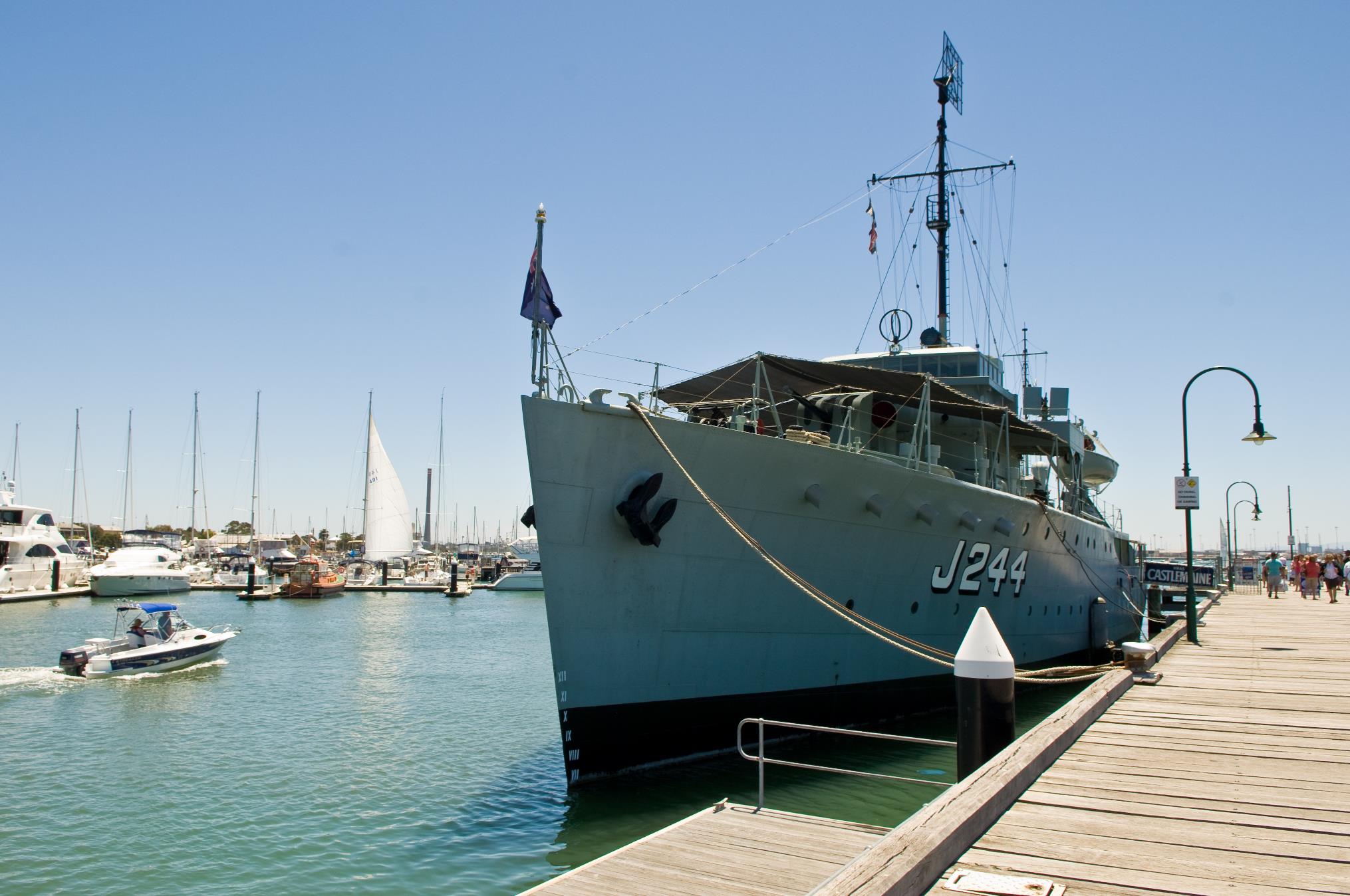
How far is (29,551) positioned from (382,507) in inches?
703

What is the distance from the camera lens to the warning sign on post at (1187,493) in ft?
43.9

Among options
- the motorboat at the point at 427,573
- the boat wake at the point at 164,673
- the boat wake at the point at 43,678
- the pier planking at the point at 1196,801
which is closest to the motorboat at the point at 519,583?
the motorboat at the point at 427,573

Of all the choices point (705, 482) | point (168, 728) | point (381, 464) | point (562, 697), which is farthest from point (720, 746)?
point (381, 464)

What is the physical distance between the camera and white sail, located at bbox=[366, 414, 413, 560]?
52875 mm

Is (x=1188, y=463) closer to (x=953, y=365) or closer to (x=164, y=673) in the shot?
(x=953, y=365)

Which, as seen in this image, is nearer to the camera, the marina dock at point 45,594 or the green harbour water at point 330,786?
the green harbour water at point 330,786

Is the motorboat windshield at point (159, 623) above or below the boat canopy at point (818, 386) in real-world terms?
below

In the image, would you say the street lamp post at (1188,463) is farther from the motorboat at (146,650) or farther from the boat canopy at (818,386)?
the motorboat at (146,650)

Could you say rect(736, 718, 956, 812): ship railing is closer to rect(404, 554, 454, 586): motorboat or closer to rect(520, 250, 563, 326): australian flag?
rect(520, 250, 563, 326): australian flag

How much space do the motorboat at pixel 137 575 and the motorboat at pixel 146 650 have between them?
1125 inches

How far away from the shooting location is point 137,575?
157ft

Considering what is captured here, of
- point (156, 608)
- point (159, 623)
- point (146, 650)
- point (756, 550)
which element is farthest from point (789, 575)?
point (159, 623)

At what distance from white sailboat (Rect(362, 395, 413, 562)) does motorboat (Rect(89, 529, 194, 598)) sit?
10103mm

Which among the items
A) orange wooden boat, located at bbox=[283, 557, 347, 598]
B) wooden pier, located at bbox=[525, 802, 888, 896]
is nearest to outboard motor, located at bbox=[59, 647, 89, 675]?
wooden pier, located at bbox=[525, 802, 888, 896]
